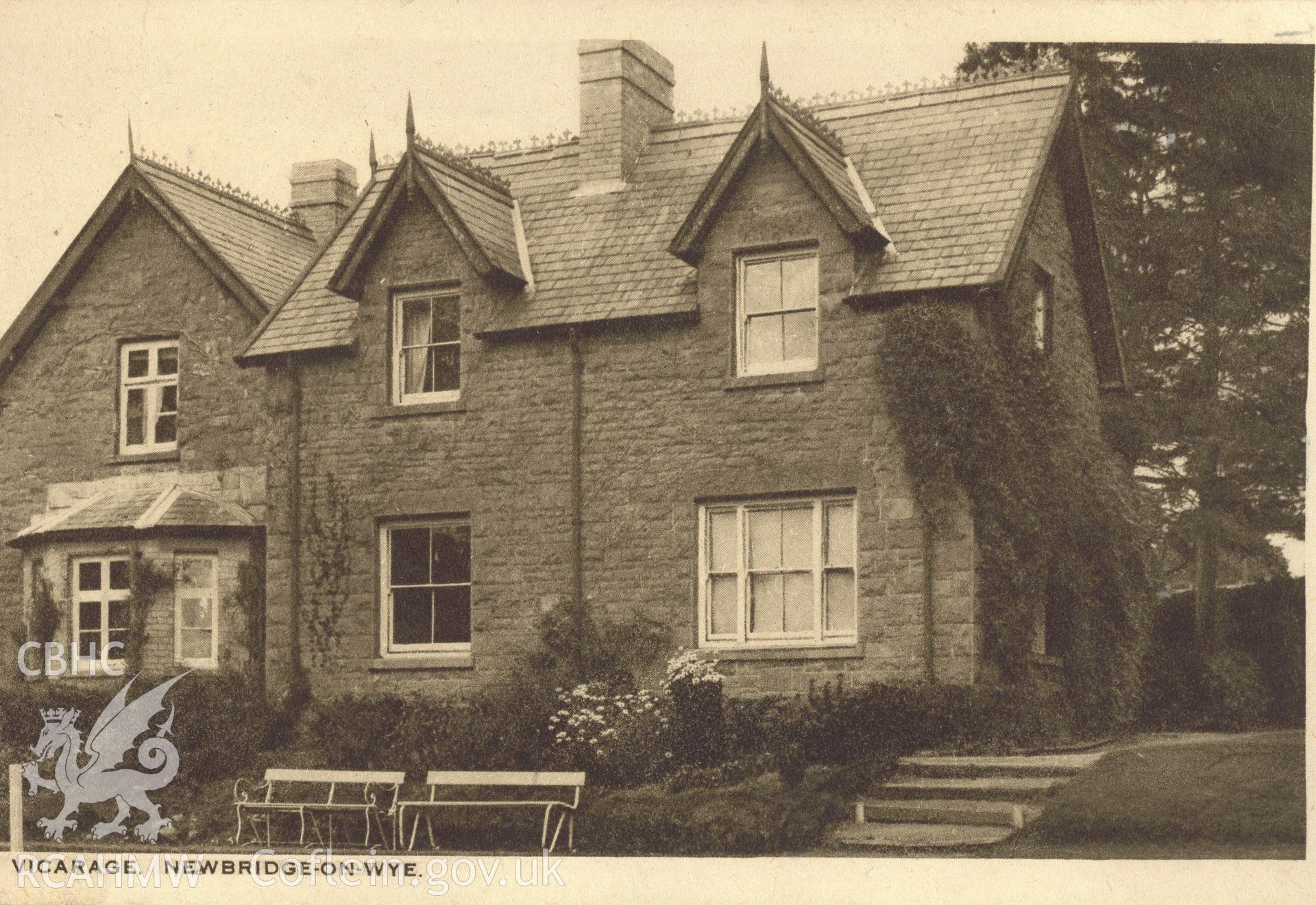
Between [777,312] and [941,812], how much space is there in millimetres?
6140

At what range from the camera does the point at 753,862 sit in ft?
52.0

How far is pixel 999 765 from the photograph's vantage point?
18.2m

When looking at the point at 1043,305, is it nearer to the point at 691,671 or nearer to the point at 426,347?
the point at 691,671

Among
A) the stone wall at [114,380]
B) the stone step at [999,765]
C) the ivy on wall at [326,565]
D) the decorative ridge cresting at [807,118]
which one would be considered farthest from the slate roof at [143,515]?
the stone step at [999,765]

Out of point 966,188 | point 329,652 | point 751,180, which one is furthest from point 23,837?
point 966,188

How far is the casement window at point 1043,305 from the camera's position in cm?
2184

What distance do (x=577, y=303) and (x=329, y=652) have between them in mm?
4954

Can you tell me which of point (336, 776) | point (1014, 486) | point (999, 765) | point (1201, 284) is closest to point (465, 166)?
point (1014, 486)

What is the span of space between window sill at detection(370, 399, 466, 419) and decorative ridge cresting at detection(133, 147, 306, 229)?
4741mm

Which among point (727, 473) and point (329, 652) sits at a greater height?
point (727, 473)

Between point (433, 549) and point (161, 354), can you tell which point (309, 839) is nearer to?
point (433, 549)

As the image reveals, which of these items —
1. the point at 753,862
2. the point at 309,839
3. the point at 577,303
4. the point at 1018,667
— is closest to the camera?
the point at 753,862

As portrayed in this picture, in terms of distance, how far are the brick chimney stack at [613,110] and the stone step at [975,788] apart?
8.36 metres

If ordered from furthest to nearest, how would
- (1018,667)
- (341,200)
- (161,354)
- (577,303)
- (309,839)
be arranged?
(341,200)
(161,354)
(577,303)
(1018,667)
(309,839)
